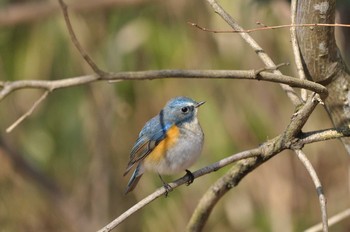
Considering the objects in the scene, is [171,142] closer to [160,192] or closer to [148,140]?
[148,140]

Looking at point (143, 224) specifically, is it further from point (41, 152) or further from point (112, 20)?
point (112, 20)

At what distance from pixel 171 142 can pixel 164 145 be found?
4 cm

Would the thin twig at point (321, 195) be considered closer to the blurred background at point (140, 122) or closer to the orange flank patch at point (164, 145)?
the orange flank patch at point (164, 145)

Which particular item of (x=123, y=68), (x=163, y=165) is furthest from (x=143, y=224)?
(x=163, y=165)

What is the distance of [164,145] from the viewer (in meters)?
3.23

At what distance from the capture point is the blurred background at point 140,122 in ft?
16.9

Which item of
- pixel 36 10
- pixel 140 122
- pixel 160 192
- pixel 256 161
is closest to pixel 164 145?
pixel 256 161

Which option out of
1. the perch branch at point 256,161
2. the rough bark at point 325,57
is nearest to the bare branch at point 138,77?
the perch branch at point 256,161

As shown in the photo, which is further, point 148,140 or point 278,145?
point 148,140

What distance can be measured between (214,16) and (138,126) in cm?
99

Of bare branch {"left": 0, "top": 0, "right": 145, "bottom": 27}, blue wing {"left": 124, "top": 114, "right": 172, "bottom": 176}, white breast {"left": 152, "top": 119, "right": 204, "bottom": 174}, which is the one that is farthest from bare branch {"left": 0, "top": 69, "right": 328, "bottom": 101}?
bare branch {"left": 0, "top": 0, "right": 145, "bottom": 27}

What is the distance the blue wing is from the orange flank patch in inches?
0.6

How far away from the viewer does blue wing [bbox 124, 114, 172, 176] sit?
3.24m

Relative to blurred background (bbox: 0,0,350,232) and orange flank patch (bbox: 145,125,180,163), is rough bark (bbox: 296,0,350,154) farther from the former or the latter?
blurred background (bbox: 0,0,350,232)
